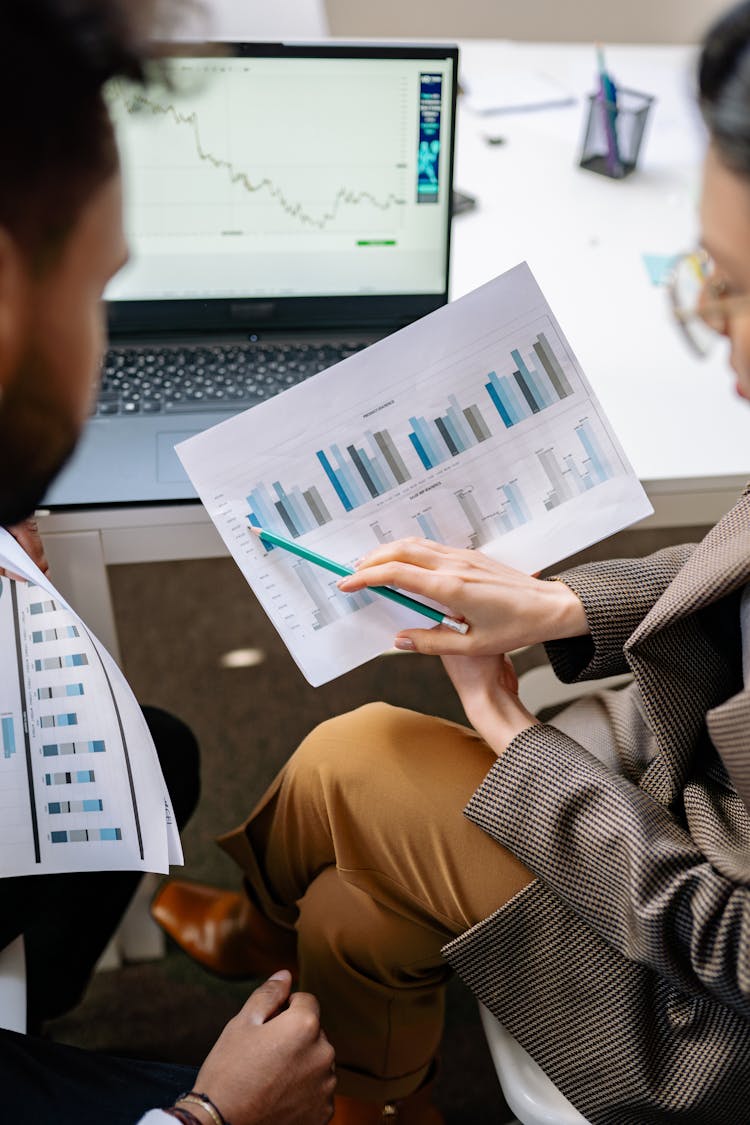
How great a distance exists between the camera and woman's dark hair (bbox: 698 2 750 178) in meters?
0.60

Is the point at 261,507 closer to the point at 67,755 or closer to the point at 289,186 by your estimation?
the point at 67,755

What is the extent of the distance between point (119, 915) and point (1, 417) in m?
0.71

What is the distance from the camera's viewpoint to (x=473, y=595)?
0.90m

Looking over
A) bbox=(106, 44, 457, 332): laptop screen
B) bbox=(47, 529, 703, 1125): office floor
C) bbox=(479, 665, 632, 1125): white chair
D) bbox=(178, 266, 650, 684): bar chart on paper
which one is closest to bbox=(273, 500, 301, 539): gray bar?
bbox=(178, 266, 650, 684): bar chart on paper

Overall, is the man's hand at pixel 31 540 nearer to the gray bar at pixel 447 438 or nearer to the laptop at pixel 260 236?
the laptop at pixel 260 236

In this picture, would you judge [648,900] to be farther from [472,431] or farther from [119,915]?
[119,915]

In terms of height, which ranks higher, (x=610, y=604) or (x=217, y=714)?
(x=610, y=604)

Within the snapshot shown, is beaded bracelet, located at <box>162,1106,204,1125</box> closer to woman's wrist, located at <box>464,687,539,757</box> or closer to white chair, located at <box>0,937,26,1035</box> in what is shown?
white chair, located at <box>0,937,26,1035</box>

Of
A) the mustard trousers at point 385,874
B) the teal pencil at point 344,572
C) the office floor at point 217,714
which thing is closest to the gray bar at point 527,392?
the teal pencil at point 344,572

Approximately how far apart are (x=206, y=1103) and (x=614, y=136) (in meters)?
1.27

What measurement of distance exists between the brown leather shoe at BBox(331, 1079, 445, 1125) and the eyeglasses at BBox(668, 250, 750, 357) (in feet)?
2.60

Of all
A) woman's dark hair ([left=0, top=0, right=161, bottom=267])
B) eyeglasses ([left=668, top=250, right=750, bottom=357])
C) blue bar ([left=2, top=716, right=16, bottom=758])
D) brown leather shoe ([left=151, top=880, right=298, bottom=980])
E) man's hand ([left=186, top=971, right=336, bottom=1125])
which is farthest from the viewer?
Result: brown leather shoe ([left=151, top=880, right=298, bottom=980])

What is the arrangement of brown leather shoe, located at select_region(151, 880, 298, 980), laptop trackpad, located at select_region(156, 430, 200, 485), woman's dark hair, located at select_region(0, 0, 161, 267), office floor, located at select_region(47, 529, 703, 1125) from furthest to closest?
office floor, located at select_region(47, 529, 703, 1125) → brown leather shoe, located at select_region(151, 880, 298, 980) → laptop trackpad, located at select_region(156, 430, 200, 485) → woman's dark hair, located at select_region(0, 0, 161, 267)

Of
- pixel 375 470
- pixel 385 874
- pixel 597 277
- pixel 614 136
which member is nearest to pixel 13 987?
pixel 385 874
